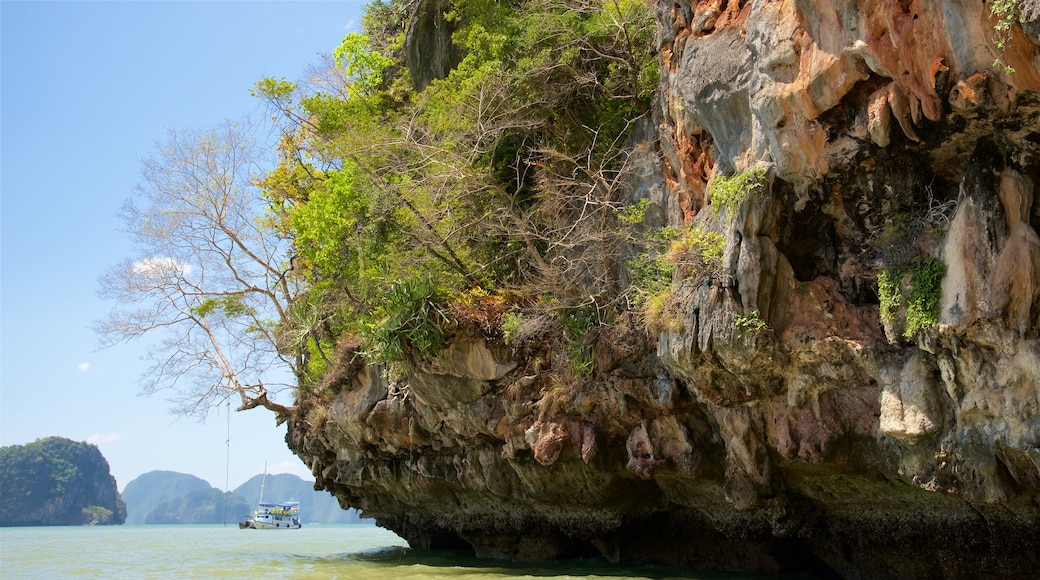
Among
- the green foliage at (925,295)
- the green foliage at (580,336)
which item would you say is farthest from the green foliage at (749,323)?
the green foliage at (580,336)

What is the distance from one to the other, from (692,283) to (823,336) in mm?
1711

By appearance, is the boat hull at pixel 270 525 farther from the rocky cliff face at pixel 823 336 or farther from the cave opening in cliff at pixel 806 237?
the cave opening in cliff at pixel 806 237

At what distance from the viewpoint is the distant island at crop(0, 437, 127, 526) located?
98812 mm

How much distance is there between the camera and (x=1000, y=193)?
7.64 meters

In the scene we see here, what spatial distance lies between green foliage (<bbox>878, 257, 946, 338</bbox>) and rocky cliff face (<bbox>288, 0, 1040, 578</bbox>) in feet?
0.07

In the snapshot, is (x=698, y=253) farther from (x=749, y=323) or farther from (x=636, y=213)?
(x=636, y=213)

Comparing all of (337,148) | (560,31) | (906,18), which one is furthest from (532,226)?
(906,18)

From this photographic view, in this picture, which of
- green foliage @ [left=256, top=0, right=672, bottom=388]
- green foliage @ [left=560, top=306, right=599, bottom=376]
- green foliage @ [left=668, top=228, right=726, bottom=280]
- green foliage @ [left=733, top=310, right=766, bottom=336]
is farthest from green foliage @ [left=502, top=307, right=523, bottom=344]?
green foliage @ [left=733, top=310, right=766, bottom=336]

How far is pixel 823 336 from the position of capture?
30.6 feet

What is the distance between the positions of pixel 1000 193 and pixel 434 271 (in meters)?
8.89

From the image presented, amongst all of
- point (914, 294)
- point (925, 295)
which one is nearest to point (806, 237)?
point (914, 294)

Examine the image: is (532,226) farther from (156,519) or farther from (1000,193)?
(156,519)

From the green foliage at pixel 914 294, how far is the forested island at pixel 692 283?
3 cm

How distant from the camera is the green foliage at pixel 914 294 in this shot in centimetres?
792
